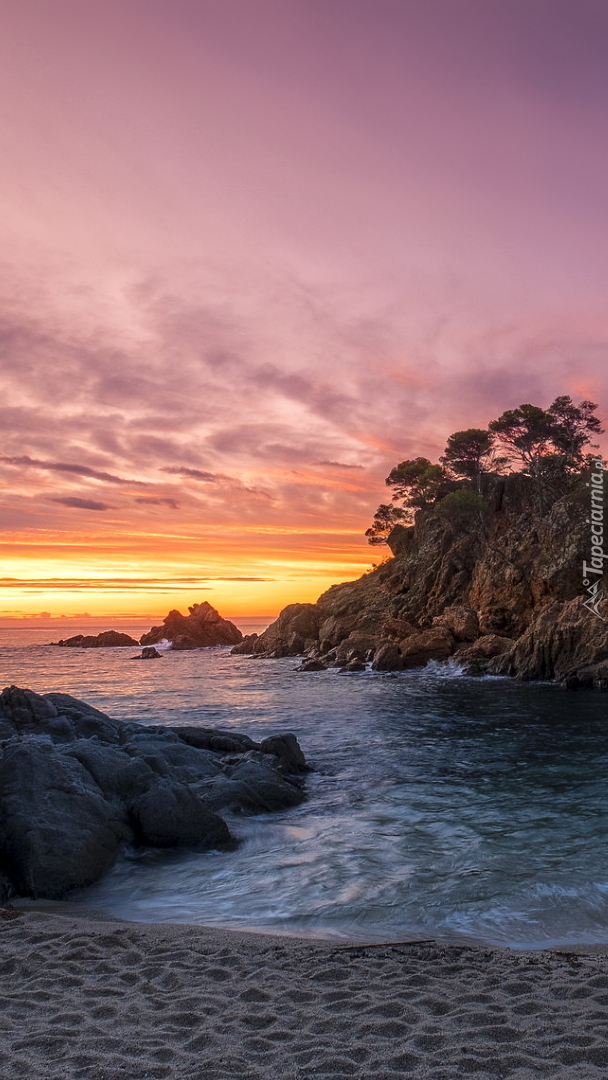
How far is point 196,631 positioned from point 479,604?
59.5 meters

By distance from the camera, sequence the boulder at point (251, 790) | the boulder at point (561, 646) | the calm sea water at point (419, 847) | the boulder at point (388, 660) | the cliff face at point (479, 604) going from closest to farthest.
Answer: the calm sea water at point (419, 847), the boulder at point (251, 790), the boulder at point (561, 646), the cliff face at point (479, 604), the boulder at point (388, 660)

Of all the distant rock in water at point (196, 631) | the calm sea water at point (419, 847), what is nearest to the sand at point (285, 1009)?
the calm sea water at point (419, 847)

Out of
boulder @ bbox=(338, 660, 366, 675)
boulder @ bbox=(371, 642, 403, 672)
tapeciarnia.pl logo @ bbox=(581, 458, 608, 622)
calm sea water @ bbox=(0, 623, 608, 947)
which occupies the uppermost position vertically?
tapeciarnia.pl logo @ bbox=(581, 458, 608, 622)

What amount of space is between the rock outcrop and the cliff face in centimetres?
2840

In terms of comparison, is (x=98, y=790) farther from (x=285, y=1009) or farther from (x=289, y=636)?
(x=289, y=636)

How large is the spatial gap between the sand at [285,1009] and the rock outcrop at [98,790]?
232 cm

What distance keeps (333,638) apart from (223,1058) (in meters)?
66.5

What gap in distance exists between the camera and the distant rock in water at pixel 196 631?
4131 inches

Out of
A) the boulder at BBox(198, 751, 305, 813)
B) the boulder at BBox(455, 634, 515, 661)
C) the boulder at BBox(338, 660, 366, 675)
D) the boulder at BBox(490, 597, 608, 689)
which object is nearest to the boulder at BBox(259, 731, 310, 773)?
the boulder at BBox(198, 751, 305, 813)

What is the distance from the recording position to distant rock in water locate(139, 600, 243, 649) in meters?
105

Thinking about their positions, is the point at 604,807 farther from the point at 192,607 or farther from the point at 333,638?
the point at 192,607

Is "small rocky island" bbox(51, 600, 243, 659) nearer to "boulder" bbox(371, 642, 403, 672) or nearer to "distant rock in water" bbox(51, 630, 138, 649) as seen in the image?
"distant rock in water" bbox(51, 630, 138, 649)

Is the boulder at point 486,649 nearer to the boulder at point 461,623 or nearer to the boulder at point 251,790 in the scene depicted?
the boulder at point 461,623

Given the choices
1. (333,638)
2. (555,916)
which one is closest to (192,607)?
(333,638)
